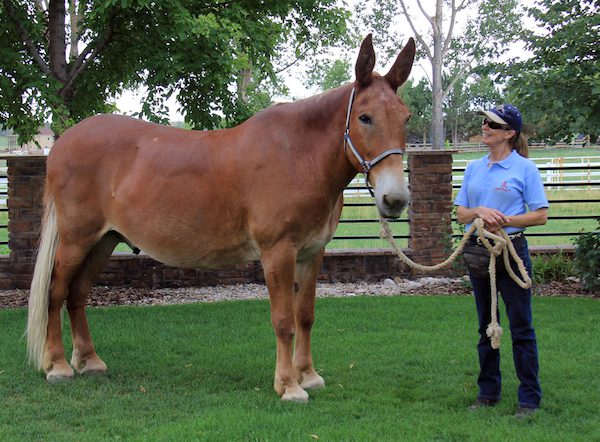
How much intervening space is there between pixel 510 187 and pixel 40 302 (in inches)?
144

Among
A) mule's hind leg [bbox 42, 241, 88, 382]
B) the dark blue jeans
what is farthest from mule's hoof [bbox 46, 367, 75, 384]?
the dark blue jeans

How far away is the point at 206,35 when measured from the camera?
6883 millimetres

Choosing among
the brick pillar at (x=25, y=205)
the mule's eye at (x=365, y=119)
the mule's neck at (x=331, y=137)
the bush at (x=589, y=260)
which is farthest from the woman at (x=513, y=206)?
the brick pillar at (x=25, y=205)

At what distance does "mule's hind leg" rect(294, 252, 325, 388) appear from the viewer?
4.96m

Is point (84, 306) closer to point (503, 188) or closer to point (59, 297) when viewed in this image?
point (59, 297)

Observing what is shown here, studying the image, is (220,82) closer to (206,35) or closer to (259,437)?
(206,35)

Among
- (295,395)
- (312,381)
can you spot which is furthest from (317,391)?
(295,395)

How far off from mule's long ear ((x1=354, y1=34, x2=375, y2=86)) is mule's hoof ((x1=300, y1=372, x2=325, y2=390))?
2.14 metres

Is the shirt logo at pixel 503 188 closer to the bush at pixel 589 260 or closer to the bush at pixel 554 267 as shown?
the bush at pixel 589 260

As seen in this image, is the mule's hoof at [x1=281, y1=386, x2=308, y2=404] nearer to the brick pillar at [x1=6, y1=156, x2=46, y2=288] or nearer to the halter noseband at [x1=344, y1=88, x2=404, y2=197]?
the halter noseband at [x1=344, y1=88, x2=404, y2=197]

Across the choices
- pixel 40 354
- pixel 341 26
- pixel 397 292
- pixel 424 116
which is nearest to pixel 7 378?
pixel 40 354

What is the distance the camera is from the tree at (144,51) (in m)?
7.30

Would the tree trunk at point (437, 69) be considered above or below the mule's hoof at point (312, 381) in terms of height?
above

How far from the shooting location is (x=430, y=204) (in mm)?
9625
